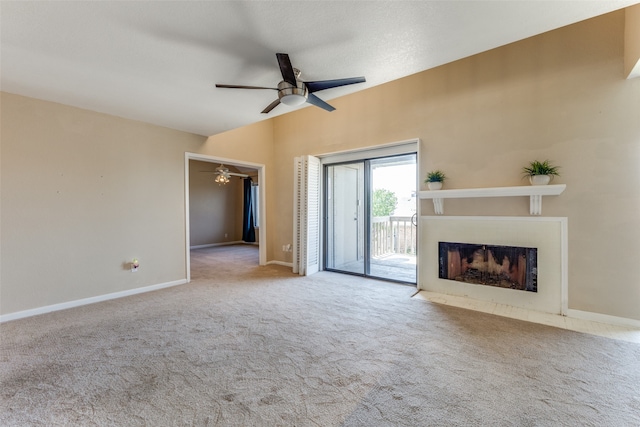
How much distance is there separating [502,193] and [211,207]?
8.29m

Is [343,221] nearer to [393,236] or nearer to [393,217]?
[393,217]

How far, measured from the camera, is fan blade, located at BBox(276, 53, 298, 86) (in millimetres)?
1919

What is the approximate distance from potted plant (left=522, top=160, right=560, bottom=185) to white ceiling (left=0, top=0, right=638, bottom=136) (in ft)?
5.09

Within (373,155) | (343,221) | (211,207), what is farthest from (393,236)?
(211,207)

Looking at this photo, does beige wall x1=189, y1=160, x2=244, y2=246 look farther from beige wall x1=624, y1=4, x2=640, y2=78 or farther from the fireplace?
beige wall x1=624, y1=4, x2=640, y2=78

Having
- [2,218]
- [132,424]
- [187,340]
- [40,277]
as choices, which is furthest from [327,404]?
[2,218]

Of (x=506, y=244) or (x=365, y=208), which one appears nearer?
(x=506, y=244)

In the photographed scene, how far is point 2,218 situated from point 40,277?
741 mm

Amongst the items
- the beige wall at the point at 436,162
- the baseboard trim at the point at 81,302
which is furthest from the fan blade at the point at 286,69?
the baseboard trim at the point at 81,302

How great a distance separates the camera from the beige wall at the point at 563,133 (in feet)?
8.73

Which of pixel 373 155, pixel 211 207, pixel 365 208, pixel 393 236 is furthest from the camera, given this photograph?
pixel 211 207

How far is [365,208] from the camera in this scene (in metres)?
4.55

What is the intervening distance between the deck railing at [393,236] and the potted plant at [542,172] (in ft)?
9.47

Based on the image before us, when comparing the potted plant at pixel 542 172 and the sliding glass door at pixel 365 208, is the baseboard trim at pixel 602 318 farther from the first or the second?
the sliding glass door at pixel 365 208
